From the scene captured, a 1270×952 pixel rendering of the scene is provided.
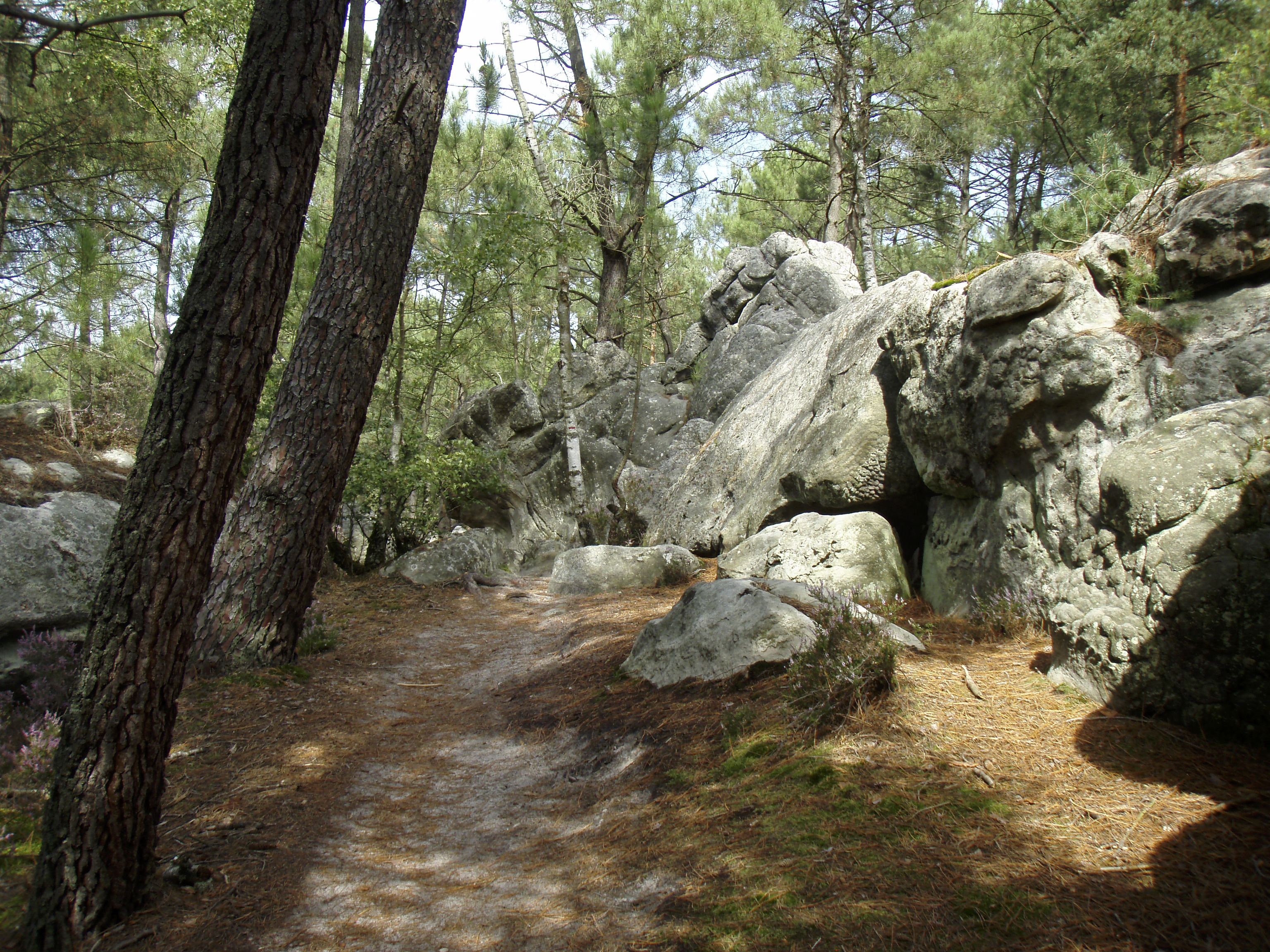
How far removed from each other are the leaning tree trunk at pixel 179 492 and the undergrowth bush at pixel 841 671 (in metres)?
2.51

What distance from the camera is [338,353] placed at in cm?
526

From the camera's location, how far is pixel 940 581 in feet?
18.0

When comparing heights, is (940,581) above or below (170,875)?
above

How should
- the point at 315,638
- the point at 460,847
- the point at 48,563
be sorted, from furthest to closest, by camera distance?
the point at 315,638 → the point at 48,563 → the point at 460,847

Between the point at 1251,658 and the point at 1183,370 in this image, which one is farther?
the point at 1183,370

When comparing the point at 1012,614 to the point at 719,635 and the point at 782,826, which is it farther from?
the point at 782,826

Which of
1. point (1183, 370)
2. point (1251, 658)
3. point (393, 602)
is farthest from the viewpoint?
point (393, 602)

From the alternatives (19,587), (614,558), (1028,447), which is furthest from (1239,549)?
(19,587)

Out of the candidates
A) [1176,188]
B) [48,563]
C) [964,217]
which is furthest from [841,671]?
[964,217]

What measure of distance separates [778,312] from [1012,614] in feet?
29.0

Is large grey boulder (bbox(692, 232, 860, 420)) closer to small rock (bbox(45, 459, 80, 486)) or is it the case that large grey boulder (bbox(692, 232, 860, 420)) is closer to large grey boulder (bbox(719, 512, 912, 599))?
large grey boulder (bbox(719, 512, 912, 599))

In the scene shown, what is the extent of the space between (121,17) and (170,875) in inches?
113

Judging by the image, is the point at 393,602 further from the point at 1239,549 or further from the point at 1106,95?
the point at 1106,95

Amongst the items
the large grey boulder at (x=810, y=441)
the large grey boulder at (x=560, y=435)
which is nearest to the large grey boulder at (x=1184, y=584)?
the large grey boulder at (x=810, y=441)
